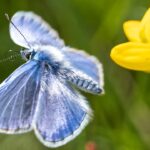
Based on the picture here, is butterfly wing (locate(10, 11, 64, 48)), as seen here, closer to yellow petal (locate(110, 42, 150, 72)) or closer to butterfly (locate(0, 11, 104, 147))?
butterfly (locate(0, 11, 104, 147))

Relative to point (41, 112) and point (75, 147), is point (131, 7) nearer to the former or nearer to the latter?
point (75, 147)

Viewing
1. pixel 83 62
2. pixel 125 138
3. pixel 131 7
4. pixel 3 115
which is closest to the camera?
pixel 3 115

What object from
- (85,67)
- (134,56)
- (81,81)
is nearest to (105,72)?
(85,67)

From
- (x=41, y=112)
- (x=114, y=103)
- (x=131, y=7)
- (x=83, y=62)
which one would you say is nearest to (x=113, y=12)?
(x=131, y=7)

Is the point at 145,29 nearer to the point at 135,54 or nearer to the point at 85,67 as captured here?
the point at 135,54

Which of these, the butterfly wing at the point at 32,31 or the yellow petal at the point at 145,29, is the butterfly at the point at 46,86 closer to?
the butterfly wing at the point at 32,31

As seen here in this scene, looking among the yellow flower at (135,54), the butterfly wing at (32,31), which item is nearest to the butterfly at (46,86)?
the butterfly wing at (32,31)

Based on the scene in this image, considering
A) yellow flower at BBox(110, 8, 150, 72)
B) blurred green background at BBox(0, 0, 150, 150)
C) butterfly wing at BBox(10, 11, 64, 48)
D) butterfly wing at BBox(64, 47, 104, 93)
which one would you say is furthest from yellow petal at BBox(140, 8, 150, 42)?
blurred green background at BBox(0, 0, 150, 150)
